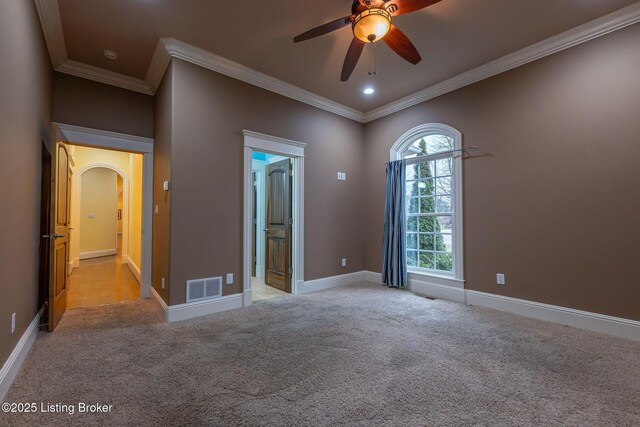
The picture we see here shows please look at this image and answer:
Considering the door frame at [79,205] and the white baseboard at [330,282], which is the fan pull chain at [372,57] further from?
the door frame at [79,205]

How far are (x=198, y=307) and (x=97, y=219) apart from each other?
765 cm

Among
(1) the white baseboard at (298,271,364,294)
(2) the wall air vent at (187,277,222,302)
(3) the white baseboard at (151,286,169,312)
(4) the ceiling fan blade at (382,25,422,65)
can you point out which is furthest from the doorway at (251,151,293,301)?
(4) the ceiling fan blade at (382,25,422,65)

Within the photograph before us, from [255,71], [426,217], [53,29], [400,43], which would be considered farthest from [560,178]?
[53,29]

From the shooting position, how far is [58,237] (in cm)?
298

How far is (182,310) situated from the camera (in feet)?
10.5

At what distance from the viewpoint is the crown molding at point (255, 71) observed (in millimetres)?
2785

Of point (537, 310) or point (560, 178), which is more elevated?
point (560, 178)

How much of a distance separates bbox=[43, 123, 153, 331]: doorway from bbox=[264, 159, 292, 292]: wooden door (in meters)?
1.76

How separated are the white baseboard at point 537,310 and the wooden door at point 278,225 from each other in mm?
1980

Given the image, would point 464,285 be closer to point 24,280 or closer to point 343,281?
point 343,281

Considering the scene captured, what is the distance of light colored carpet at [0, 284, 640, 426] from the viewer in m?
1.64

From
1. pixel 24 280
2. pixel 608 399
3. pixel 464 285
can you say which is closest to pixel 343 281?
pixel 464 285

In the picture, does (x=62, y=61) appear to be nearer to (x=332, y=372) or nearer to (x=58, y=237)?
(x=58, y=237)

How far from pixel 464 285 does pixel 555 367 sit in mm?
1730
